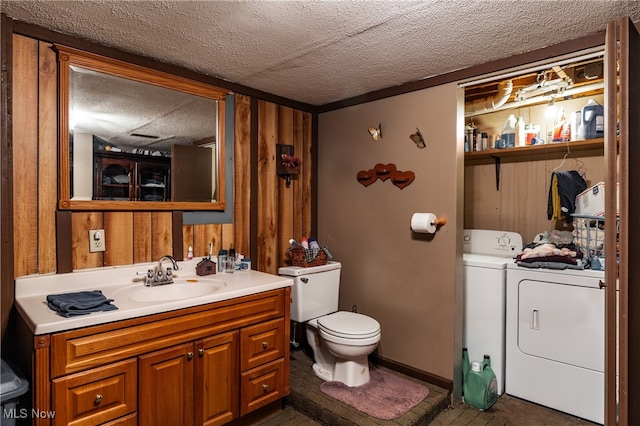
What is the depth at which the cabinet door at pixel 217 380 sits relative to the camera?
1.93 meters

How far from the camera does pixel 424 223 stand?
8.36 feet

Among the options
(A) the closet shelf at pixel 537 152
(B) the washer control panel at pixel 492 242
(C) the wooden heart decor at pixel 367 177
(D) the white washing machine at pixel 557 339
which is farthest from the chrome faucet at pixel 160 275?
(A) the closet shelf at pixel 537 152

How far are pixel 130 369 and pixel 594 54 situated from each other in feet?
9.10

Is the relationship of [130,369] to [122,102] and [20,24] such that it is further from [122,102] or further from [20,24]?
[20,24]

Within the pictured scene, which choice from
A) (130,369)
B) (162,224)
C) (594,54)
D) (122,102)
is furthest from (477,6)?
(130,369)

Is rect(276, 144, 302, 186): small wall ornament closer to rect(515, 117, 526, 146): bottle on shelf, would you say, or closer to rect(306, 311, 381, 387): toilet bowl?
rect(306, 311, 381, 387): toilet bowl

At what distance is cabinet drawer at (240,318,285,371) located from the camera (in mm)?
2113

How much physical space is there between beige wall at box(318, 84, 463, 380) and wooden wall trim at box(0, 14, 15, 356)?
214cm

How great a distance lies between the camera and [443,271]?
256cm

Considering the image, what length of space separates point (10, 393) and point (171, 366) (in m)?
0.60

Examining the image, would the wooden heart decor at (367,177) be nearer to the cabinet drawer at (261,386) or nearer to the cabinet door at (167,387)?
the cabinet drawer at (261,386)

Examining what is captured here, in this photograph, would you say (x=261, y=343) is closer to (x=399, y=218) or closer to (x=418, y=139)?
(x=399, y=218)

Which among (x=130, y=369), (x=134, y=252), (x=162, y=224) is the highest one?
(x=162, y=224)

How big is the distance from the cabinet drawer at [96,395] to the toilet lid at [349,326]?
1.22m
